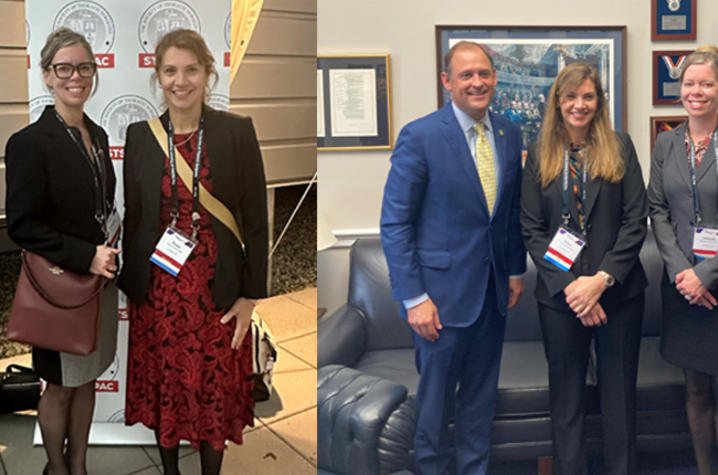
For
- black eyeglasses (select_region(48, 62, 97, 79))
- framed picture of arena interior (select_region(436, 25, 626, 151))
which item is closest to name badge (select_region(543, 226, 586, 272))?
framed picture of arena interior (select_region(436, 25, 626, 151))

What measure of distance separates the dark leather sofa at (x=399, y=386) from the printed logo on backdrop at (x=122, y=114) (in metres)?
0.85

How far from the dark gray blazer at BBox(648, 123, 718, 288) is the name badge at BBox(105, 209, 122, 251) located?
5.38ft

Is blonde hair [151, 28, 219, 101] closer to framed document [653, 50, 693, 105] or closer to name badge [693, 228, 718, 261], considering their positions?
framed document [653, 50, 693, 105]

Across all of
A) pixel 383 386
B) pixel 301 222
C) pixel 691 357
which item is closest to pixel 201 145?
pixel 383 386

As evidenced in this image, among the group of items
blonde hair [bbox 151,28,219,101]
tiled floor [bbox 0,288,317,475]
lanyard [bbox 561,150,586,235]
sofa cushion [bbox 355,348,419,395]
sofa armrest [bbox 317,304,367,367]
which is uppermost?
blonde hair [bbox 151,28,219,101]

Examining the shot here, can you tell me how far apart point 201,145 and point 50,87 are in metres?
0.50

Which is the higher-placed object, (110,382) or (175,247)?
(175,247)

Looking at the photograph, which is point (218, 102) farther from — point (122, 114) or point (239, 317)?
point (239, 317)

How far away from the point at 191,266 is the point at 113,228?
304 millimetres

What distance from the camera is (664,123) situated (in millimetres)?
1957

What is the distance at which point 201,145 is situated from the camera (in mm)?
2113

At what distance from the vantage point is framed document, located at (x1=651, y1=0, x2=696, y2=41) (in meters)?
1.96

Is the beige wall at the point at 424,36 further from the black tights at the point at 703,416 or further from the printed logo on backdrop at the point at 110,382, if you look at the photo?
the printed logo on backdrop at the point at 110,382

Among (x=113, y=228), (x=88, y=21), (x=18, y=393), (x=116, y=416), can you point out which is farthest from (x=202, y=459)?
(x=88, y=21)
